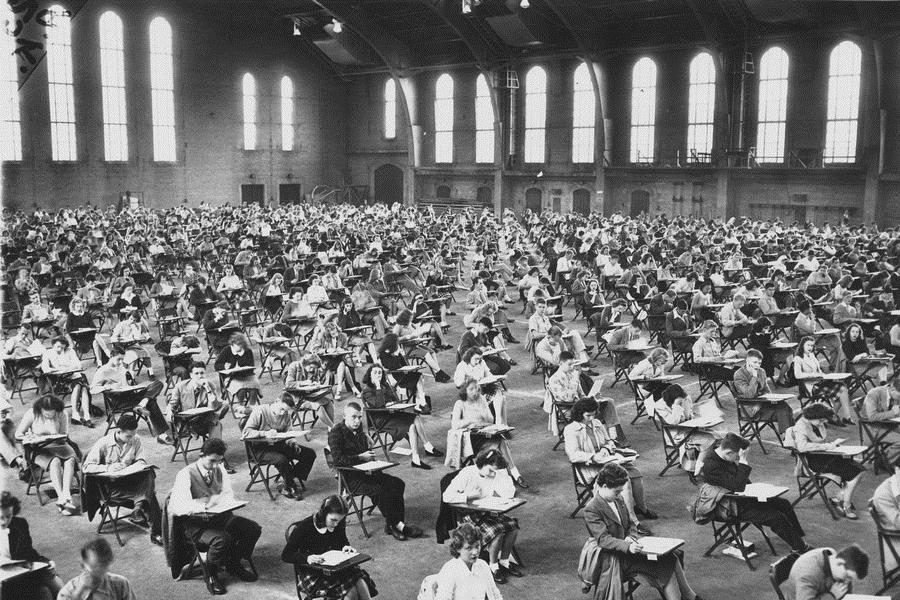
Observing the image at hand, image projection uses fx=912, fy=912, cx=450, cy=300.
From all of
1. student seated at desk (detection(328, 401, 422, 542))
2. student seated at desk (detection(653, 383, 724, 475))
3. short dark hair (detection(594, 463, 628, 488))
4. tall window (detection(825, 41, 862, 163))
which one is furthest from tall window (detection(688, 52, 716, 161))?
short dark hair (detection(594, 463, 628, 488))

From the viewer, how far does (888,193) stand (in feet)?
121

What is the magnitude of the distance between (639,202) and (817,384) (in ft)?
110

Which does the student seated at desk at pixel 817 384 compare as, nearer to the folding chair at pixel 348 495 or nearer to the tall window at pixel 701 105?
the folding chair at pixel 348 495

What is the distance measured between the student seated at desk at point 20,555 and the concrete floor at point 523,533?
42.0 inches

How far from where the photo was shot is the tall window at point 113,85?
4766 centimetres

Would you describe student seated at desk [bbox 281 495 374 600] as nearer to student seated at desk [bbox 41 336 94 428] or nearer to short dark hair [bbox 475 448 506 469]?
short dark hair [bbox 475 448 506 469]

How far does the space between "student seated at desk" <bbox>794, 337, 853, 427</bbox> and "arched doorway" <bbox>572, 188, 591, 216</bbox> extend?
35138 millimetres

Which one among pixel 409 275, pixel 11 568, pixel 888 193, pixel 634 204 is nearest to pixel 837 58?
pixel 888 193

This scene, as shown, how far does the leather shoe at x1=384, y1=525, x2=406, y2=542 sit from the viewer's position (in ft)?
30.4

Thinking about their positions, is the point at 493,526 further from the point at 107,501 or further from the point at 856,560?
the point at 107,501

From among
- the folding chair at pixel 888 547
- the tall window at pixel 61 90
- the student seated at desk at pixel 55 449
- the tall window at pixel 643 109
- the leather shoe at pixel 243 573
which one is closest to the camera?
the folding chair at pixel 888 547

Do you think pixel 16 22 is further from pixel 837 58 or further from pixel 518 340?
pixel 837 58

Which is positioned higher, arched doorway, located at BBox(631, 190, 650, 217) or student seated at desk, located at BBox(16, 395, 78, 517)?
arched doorway, located at BBox(631, 190, 650, 217)

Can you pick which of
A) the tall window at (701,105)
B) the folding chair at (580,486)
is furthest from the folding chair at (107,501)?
the tall window at (701,105)
